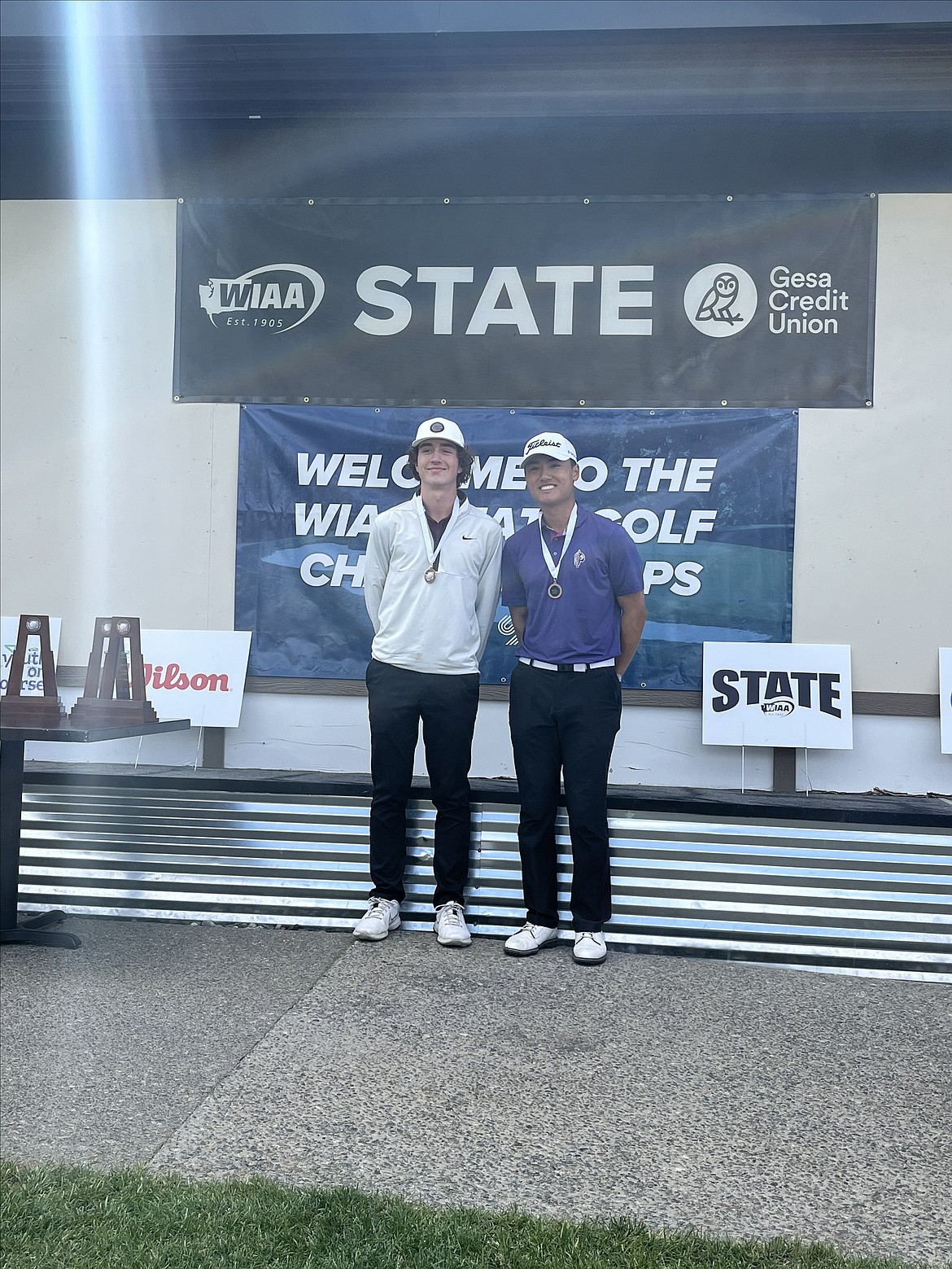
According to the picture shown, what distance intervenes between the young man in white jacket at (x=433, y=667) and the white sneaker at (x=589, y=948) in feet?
1.22

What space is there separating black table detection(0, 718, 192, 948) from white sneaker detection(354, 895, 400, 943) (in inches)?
35.9

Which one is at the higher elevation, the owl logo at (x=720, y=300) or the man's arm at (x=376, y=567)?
the owl logo at (x=720, y=300)

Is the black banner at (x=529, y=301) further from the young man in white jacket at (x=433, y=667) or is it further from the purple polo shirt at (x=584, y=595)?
the purple polo shirt at (x=584, y=595)

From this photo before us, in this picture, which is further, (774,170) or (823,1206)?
(774,170)

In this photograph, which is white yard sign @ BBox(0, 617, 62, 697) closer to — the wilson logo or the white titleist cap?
the wilson logo

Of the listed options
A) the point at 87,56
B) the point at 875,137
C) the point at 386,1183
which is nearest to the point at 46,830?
the point at 386,1183

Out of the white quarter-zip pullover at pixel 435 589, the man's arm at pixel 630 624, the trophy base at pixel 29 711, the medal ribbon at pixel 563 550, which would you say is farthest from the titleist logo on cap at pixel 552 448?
the trophy base at pixel 29 711

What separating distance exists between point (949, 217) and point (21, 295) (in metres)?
4.65

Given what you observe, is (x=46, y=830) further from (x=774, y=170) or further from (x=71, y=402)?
(x=774, y=170)

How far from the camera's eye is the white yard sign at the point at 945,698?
511 cm

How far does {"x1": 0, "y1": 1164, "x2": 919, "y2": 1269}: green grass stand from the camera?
1.83 m

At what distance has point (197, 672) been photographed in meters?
5.58

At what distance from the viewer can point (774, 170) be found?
532 centimetres

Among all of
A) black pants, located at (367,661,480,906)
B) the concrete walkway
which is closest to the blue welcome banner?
black pants, located at (367,661,480,906)
